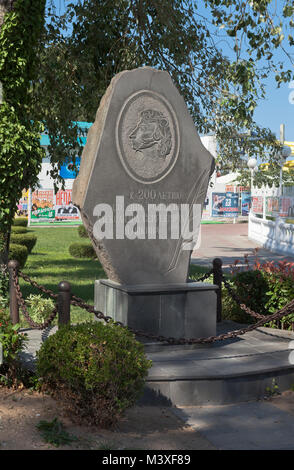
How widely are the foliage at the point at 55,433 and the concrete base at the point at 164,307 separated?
2058mm

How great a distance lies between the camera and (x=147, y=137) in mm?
6844

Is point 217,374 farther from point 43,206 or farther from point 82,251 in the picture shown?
point 43,206

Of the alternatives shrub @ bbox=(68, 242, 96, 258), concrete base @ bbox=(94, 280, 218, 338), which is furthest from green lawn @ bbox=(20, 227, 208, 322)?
concrete base @ bbox=(94, 280, 218, 338)

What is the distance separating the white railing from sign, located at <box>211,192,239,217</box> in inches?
650

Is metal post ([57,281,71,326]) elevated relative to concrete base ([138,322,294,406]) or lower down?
elevated

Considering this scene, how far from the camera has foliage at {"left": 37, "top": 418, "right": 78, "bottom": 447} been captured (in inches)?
173

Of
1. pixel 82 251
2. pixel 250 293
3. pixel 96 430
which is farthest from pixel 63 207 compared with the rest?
pixel 96 430

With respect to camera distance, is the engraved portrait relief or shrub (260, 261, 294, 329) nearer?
the engraved portrait relief

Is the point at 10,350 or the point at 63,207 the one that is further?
the point at 63,207

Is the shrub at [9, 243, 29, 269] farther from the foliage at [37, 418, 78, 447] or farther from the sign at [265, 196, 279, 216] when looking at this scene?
the sign at [265, 196, 279, 216]

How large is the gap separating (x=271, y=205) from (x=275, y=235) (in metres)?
2.94

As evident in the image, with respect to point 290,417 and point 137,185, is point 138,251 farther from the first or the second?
point 290,417

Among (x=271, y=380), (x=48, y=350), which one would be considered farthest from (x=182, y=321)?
(x=48, y=350)

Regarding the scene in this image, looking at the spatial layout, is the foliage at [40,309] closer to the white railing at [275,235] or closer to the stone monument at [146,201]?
the stone monument at [146,201]
